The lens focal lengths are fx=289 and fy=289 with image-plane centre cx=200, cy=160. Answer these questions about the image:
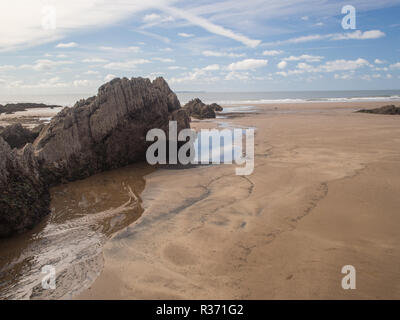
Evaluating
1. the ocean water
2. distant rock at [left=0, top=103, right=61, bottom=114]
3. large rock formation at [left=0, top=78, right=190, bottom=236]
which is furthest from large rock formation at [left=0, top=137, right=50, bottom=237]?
the ocean water

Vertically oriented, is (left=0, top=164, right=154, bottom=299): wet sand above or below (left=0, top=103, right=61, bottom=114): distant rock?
below

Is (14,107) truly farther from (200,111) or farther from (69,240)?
(69,240)

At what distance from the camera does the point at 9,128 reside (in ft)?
35.9

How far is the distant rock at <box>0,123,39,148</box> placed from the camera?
10.7 metres

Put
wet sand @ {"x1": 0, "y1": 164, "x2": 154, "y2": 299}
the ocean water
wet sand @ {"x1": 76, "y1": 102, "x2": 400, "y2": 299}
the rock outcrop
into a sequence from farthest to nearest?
the ocean water
the rock outcrop
wet sand @ {"x1": 0, "y1": 164, "x2": 154, "y2": 299}
wet sand @ {"x1": 76, "y1": 102, "x2": 400, "y2": 299}

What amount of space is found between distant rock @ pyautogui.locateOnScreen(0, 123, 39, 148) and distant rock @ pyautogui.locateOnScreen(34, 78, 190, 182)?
323 centimetres

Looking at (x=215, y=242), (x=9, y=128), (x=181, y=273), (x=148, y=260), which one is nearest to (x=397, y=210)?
(x=215, y=242)

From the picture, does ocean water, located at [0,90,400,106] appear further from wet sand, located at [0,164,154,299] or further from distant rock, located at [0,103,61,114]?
wet sand, located at [0,164,154,299]

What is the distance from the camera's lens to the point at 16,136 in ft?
35.6

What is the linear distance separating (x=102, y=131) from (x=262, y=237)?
19.6ft

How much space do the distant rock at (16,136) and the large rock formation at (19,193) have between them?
228 inches

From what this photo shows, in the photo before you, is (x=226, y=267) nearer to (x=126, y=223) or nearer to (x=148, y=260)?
(x=148, y=260)

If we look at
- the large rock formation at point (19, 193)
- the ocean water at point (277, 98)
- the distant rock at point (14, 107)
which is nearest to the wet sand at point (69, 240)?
the large rock formation at point (19, 193)

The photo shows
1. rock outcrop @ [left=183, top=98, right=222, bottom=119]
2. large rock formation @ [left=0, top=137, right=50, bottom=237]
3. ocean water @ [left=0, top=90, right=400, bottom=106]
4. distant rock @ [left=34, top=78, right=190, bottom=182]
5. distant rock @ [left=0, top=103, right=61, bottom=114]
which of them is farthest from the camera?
ocean water @ [left=0, top=90, right=400, bottom=106]
